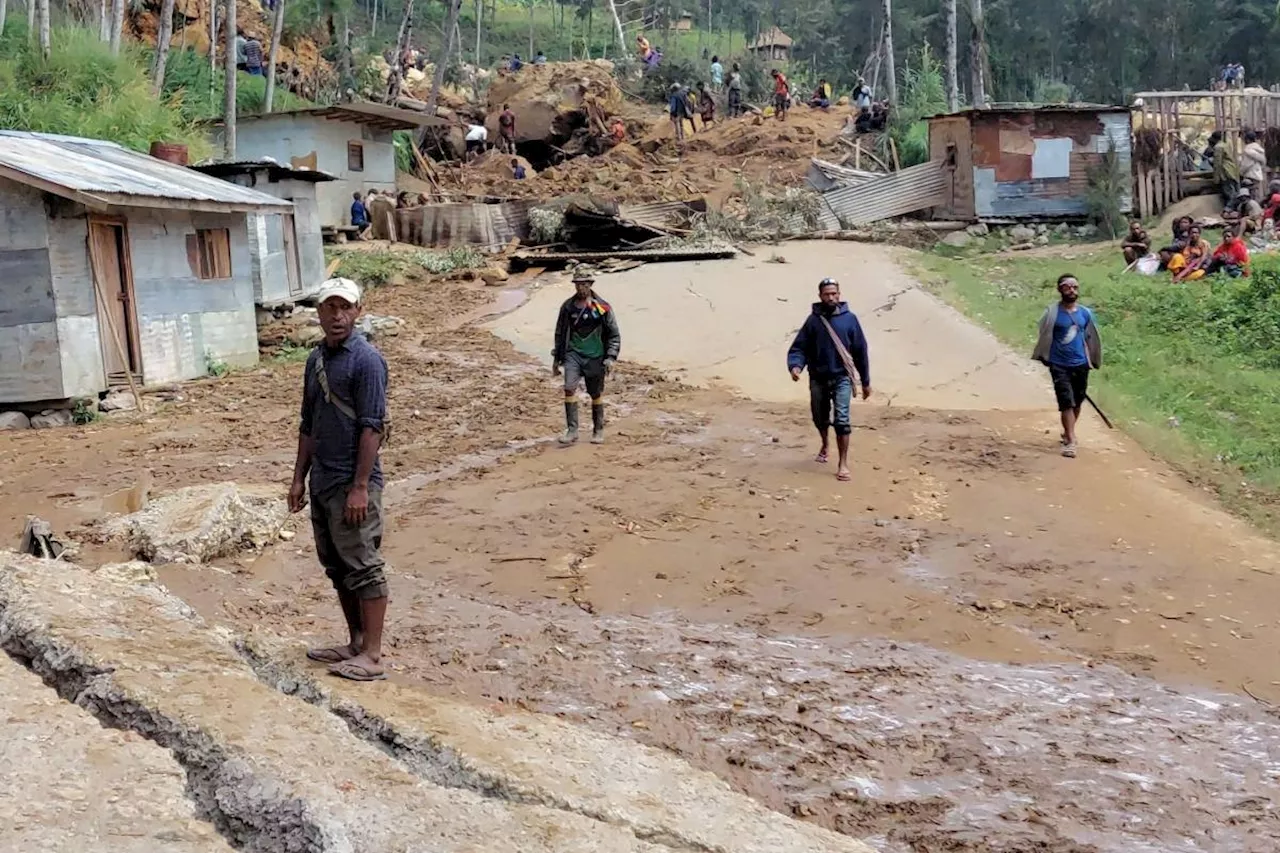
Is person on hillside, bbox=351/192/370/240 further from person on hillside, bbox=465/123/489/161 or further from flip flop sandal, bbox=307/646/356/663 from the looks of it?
flip flop sandal, bbox=307/646/356/663

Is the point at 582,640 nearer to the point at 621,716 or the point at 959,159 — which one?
the point at 621,716

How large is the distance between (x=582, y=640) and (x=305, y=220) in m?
14.3

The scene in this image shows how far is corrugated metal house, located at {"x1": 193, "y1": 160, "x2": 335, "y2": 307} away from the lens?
54.4 feet

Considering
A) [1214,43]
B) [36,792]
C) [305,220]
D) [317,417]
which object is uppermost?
[1214,43]

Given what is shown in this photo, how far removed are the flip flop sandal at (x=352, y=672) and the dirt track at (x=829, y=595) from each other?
491mm

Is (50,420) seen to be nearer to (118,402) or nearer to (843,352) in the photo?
(118,402)

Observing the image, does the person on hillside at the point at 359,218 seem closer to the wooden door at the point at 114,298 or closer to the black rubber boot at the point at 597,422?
the wooden door at the point at 114,298

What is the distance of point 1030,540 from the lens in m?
7.87

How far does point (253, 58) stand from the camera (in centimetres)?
3183

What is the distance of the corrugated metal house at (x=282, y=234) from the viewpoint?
16578mm

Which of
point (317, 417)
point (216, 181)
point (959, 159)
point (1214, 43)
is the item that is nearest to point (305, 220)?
point (216, 181)

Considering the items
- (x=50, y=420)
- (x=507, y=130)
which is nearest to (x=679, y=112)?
(x=507, y=130)

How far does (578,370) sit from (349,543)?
5.60 metres

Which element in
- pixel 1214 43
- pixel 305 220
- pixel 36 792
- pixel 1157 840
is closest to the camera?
pixel 36 792
